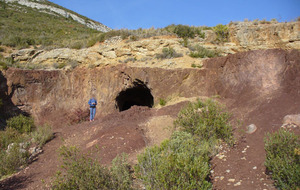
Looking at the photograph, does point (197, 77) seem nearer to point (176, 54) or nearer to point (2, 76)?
point (176, 54)

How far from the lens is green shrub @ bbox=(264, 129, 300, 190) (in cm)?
401

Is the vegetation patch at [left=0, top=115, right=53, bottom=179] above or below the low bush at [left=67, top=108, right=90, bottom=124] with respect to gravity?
below

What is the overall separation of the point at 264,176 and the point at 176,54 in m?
10.4

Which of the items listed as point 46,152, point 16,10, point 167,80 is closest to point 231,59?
point 167,80

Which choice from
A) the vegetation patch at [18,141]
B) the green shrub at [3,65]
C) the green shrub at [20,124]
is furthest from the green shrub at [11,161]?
the green shrub at [3,65]

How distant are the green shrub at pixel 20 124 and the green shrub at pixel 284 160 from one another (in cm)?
1209

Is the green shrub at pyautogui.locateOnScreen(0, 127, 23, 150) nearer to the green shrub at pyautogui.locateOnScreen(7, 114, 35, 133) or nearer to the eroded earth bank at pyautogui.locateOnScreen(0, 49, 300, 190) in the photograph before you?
the green shrub at pyautogui.locateOnScreen(7, 114, 35, 133)

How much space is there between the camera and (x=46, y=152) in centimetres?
919

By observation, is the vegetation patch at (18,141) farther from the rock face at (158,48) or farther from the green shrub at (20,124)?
the rock face at (158,48)

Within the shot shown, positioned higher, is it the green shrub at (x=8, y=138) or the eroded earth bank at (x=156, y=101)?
the eroded earth bank at (x=156, y=101)

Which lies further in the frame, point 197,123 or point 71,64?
point 71,64

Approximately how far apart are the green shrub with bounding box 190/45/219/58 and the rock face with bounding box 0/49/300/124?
1.46 meters

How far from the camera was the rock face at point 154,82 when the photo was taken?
8.77 meters

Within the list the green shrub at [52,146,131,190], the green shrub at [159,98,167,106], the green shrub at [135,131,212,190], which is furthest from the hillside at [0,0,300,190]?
the green shrub at [52,146,131,190]
